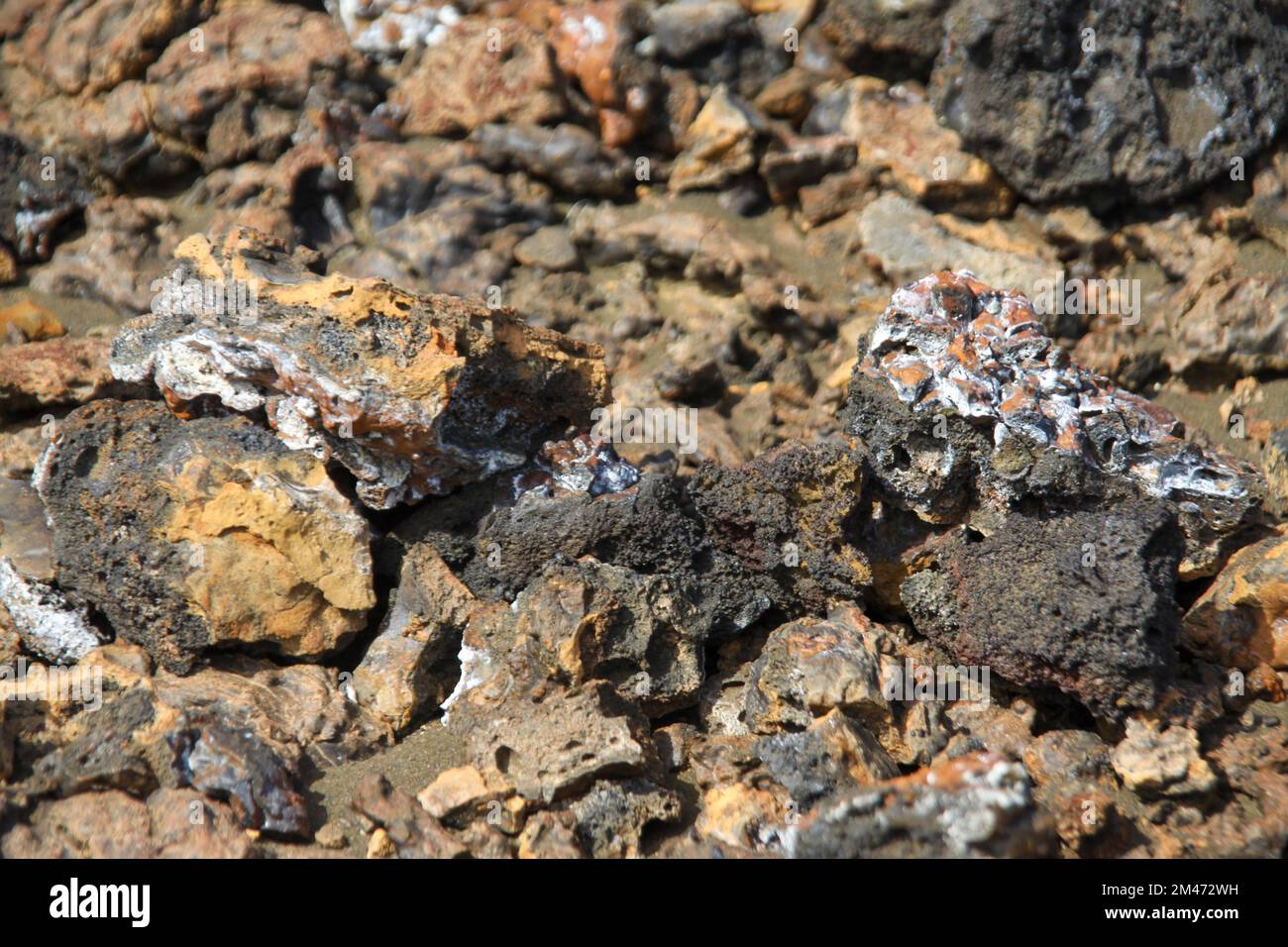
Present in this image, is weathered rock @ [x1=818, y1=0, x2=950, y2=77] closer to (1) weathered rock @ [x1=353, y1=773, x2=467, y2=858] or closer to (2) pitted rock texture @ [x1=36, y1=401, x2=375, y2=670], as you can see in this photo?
(2) pitted rock texture @ [x1=36, y1=401, x2=375, y2=670]

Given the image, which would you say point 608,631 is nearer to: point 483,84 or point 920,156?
point 920,156

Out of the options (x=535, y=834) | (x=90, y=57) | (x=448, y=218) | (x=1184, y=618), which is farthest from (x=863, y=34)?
(x=535, y=834)

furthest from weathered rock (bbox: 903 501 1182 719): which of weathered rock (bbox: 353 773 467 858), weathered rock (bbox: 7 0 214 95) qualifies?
weathered rock (bbox: 7 0 214 95)

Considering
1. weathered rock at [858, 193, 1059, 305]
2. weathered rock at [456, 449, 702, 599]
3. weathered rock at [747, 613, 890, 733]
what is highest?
weathered rock at [858, 193, 1059, 305]

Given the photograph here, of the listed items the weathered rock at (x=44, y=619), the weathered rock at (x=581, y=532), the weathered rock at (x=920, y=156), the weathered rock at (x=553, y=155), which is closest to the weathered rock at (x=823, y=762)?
the weathered rock at (x=581, y=532)

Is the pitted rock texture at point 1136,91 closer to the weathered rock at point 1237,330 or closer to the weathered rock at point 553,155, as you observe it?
the weathered rock at point 1237,330

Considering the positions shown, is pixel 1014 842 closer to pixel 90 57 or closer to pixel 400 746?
pixel 400 746
